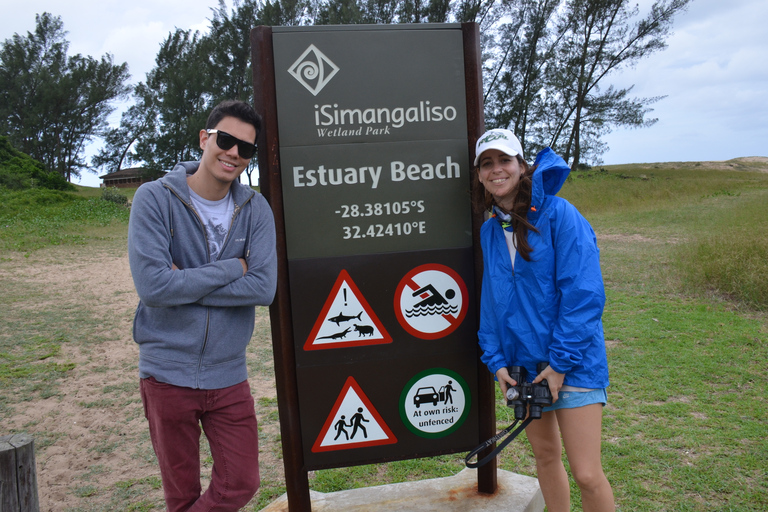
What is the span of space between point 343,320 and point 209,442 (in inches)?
32.1

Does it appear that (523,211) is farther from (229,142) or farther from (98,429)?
(98,429)

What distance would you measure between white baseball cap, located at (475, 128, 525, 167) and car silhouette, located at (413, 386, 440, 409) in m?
1.21

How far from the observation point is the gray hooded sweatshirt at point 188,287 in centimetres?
226

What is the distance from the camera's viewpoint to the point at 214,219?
248 cm

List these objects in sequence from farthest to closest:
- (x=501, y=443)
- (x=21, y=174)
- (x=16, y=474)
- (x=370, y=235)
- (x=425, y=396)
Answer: (x=21, y=174), (x=425, y=396), (x=370, y=235), (x=501, y=443), (x=16, y=474)

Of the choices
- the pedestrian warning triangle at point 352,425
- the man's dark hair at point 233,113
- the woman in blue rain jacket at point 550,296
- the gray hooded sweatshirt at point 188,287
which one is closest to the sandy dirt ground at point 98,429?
the pedestrian warning triangle at point 352,425

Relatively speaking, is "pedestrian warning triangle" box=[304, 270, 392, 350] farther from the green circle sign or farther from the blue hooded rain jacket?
the blue hooded rain jacket

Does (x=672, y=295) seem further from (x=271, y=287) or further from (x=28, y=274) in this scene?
(x=28, y=274)

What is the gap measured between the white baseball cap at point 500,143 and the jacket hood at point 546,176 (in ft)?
0.37

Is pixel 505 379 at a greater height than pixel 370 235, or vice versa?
pixel 370 235

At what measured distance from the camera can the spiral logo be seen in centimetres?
273

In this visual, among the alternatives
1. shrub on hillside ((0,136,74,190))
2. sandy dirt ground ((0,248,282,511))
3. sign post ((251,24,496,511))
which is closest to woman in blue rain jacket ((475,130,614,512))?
sign post ((251,24,496,511))

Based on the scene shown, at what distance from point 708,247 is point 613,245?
430 centimetres

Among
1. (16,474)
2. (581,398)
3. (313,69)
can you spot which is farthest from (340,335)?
(16,474)
